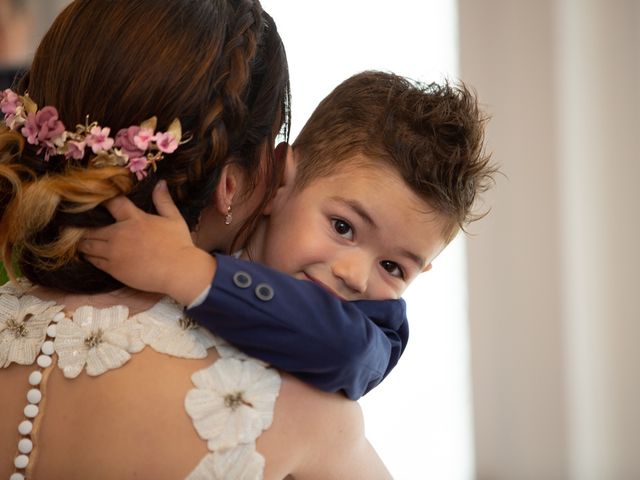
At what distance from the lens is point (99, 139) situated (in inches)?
38.9

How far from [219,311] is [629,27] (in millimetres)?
2478

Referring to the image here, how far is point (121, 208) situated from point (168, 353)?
7.7 inches

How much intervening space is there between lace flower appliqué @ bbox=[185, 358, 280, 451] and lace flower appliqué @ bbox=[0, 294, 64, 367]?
208mm

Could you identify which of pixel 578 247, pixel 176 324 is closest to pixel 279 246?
pixel 176 324

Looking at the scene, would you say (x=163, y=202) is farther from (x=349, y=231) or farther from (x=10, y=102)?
(x=349, y=231)

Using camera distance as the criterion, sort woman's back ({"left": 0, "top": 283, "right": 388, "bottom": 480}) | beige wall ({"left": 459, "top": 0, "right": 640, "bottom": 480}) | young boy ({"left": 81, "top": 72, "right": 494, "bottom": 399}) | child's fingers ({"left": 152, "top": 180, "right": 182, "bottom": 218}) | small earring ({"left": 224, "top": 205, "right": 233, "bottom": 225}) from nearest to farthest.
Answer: woman's back ({"left": 0, "top": 283, "right": 388, "bottom": 480}), child's fingers ({"left": 152, "top": 180, "right": 182, "bottom": 218}), small earring ({"left": 224, "top": 205, "right": 233, "bottom": 225}), young boy ({"left": 81, "top": 72, "right": 494, "bottom": 399}), beige wall ({"left": 459, "top": 0, "right": 640, "bottom": 480})

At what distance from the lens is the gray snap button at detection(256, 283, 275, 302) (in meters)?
1.00

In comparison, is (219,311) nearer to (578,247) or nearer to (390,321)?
(390,321)

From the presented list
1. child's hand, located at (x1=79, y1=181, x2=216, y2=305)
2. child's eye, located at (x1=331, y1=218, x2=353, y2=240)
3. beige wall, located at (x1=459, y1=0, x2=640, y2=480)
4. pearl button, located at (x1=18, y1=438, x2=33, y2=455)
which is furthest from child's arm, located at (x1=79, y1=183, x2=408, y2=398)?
beige wall, located at (x1=459, y1=0, x2=640, y2=480)

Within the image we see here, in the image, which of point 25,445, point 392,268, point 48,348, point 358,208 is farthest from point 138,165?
point 392,268

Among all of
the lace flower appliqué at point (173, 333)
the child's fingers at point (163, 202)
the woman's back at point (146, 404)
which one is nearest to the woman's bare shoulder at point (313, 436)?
the woman's back at point (146, 404)

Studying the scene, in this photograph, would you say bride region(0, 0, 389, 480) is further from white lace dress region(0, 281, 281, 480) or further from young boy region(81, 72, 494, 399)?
young boy region(81, 72, 494, 399)

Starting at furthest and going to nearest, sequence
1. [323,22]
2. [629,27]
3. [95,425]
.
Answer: [323,22]
[629,27]
[95,425]

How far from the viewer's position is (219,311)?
981 mm
